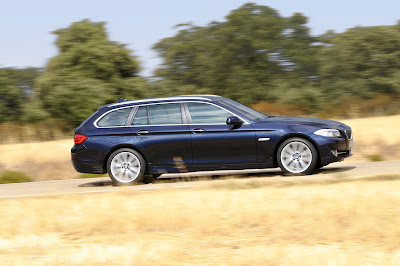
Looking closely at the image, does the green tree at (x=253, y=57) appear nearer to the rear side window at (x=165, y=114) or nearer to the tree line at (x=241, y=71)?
the tree line at (x=241, y=71)

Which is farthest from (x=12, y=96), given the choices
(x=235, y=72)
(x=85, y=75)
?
(x=235, y=72)

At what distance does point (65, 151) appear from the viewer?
21656mm

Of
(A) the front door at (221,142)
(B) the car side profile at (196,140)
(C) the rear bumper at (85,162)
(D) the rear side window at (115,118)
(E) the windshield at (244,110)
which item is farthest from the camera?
(D) the rear side window at (115,118)

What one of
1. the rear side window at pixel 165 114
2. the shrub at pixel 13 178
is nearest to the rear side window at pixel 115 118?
the rear side window at pixel 165 114

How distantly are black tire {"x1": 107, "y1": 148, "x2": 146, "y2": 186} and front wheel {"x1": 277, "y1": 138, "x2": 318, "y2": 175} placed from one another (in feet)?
8.48

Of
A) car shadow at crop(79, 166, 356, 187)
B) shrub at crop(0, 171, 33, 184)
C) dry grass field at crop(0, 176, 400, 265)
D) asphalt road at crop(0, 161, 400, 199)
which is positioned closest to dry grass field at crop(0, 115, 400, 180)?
shrub at crop(0, 171, 33, 184)

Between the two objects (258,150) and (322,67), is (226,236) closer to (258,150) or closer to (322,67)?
(258,150)

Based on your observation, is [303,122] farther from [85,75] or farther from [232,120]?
[85,75]

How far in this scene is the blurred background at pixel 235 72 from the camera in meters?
36.2

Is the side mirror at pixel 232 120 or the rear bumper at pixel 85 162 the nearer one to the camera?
the side mirror at pixel 232 120

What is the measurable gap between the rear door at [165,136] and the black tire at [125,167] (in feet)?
0.94

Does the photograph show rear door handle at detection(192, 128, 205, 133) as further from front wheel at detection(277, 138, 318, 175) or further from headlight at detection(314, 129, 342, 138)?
headlight at detection(314, 129, 342, 138)

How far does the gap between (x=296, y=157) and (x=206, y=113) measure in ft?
6.07

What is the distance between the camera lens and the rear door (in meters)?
11.5
